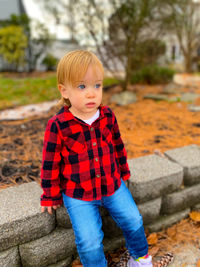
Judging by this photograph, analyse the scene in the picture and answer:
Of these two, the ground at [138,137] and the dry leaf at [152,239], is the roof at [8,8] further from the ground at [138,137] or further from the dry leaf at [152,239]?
the dry leaf at [152,239]

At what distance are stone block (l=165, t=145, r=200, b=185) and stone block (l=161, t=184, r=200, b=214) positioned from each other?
0.25ft

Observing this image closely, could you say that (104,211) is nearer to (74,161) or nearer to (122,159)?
(122,159)

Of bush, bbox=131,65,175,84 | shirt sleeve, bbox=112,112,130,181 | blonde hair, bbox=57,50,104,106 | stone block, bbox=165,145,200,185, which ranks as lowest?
stone block, bbox=165,145,200,185

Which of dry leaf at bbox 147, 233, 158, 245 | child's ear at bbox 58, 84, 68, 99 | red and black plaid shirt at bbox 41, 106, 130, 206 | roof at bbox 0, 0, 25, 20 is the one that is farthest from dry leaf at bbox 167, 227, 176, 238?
roof at bbox 0, 0, 25, 20

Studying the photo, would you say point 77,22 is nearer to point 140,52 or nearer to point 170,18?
point 140,52

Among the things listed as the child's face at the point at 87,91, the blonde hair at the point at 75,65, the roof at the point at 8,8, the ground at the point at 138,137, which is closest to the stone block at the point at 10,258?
the ground at the point at 138,137

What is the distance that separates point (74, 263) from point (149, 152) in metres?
1.33

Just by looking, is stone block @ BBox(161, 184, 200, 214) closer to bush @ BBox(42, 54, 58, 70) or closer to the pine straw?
the pine straw

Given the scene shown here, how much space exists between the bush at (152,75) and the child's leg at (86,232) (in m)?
5.73

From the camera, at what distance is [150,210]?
1854 millimetres

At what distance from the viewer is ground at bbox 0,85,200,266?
192 cm

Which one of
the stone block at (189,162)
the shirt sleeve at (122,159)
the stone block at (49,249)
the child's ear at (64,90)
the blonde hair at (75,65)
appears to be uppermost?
the blonde hair at (75,65)

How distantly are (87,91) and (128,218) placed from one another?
0.85m

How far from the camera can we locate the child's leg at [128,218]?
1.48 m
